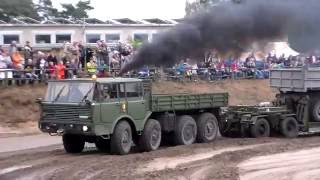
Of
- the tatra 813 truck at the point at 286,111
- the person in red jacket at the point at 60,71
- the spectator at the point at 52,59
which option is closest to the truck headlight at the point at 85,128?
the tatra 813 truck at the point at 286,111

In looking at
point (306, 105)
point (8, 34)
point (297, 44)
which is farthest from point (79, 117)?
point (8, 34)

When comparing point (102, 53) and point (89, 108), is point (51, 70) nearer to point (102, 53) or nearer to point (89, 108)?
point (102, 53)

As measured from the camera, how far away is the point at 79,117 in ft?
52.9

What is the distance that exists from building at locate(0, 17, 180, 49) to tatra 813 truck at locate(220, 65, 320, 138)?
16743mm

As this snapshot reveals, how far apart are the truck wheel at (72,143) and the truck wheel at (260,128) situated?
569 centimetres

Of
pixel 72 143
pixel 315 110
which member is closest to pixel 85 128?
pixel 72 143

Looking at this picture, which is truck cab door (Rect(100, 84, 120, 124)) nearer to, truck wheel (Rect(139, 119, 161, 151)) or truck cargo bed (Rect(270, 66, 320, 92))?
truck wheel (Rect(139, 119, 161, 151))

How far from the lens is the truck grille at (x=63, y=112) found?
634 inches

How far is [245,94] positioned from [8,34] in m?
14.5

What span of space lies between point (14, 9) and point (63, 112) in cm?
4608

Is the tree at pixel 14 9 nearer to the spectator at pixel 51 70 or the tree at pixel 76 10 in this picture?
the tree at pixel 76 10

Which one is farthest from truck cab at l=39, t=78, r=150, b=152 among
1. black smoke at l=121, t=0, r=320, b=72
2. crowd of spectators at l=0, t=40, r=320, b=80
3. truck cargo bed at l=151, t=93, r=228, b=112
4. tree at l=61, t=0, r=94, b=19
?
tree at l=61, t=0, r=94, b=19

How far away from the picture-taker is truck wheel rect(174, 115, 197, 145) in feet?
60.1

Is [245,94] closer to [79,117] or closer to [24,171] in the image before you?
[79,117]
